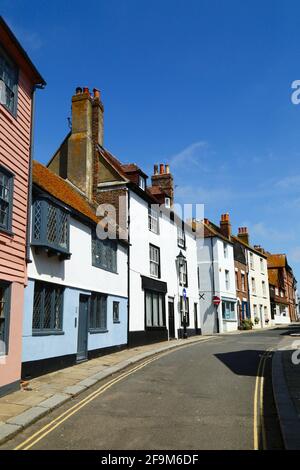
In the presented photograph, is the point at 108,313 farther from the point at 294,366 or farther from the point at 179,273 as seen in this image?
the point at 179,273

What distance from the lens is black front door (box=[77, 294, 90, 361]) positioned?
15.5 meters

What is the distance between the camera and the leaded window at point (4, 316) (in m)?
10.2

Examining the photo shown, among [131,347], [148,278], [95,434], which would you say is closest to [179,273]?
[148,278]

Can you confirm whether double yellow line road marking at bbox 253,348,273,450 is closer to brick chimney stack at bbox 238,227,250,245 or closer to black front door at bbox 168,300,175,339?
black front door at bbox 168,300,175,339

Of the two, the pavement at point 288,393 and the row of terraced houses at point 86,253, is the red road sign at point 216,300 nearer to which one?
the row of terraced houses at point 86,253

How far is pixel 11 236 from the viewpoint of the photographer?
35.1 ft

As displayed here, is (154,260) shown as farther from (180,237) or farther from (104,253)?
(104,253)

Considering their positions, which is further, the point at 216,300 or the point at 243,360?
the point at 216,300

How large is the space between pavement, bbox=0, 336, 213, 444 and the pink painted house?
0.69 meters

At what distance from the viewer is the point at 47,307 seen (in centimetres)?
1319

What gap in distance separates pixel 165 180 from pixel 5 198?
69.2 feet

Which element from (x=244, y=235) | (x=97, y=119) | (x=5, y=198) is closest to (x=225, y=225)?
(x=244, y=235)

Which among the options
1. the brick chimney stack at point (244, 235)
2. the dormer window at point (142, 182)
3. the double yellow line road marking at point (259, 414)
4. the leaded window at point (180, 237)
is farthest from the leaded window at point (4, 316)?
the brick chimney stack at point (244, 235)

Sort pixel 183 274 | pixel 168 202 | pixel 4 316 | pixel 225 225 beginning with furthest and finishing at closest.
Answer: pixel 225 225 < pixel 183 274 < pixel 168 202 < pixel 4 316
